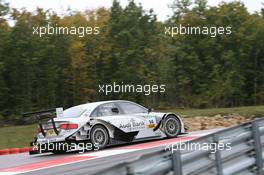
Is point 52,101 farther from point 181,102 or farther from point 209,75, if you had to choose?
point 209,75

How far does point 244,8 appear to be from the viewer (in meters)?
46.0

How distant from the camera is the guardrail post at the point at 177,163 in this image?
17.2ft

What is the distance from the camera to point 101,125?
1405 cm

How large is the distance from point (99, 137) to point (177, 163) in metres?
8.73

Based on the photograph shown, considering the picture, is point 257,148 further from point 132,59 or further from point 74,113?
→ point 132,59

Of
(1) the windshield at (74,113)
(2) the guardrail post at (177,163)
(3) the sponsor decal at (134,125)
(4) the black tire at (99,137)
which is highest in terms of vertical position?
(1) the windshield at (74,113)

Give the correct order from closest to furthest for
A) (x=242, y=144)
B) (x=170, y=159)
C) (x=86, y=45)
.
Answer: (x=170, y=159) < (x=242, y=144) < (x=86, y=45)

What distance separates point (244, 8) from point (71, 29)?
56.8 ft

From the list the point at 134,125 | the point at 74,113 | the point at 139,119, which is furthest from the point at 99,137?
the point at 139,119

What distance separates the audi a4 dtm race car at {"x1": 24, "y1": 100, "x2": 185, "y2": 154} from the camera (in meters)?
13.6

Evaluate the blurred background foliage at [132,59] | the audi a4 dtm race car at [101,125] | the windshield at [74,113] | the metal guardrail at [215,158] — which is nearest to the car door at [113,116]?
the audi a4 dtm race car at [101,125]

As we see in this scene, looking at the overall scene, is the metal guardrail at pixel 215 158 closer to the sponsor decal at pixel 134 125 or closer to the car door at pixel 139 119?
the sponsor decal at pixel 134 125

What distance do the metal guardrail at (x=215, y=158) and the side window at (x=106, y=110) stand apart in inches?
296

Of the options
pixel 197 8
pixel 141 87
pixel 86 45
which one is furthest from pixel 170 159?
pixel 197 8
